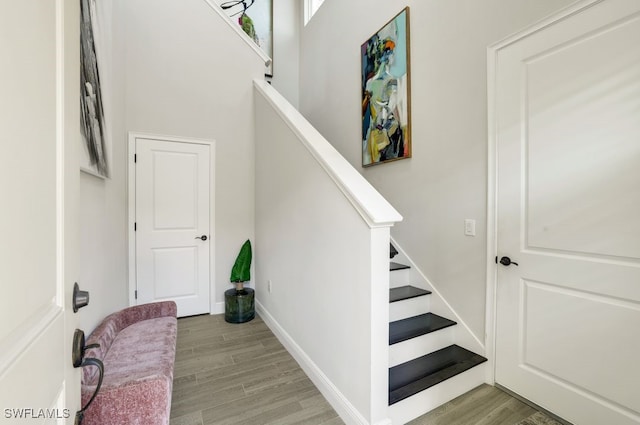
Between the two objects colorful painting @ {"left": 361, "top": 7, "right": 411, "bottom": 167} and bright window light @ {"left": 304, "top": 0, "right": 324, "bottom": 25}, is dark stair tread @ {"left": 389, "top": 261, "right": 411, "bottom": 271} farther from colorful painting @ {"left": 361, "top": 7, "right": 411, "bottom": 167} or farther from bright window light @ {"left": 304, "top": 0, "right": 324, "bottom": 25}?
bright window light @ {"left": 304, "top": 0, "right": 324, "bottom": 25}

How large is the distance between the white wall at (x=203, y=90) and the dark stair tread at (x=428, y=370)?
2375mm

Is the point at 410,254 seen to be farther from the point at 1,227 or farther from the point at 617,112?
the point at 1,227

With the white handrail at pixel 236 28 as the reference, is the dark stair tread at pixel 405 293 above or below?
below

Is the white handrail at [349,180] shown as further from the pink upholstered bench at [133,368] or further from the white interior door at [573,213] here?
the pink upholstered bench at [133,368]

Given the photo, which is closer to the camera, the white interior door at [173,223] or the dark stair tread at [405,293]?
the dark stair tread at [405,293]

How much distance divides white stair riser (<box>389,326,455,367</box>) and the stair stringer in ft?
0.22

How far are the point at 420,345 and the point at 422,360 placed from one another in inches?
3.8

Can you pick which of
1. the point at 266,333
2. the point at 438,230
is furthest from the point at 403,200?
the point at 266,333

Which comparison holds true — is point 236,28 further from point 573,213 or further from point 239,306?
point 573,213

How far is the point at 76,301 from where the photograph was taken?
0.69 m

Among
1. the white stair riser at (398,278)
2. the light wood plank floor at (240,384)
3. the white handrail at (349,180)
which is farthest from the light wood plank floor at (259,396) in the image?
the white handrail at (349,180)

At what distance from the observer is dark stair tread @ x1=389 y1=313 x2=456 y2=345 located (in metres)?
1.95

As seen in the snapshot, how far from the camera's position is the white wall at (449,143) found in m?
2.00

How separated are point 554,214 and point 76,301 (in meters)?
2.24
